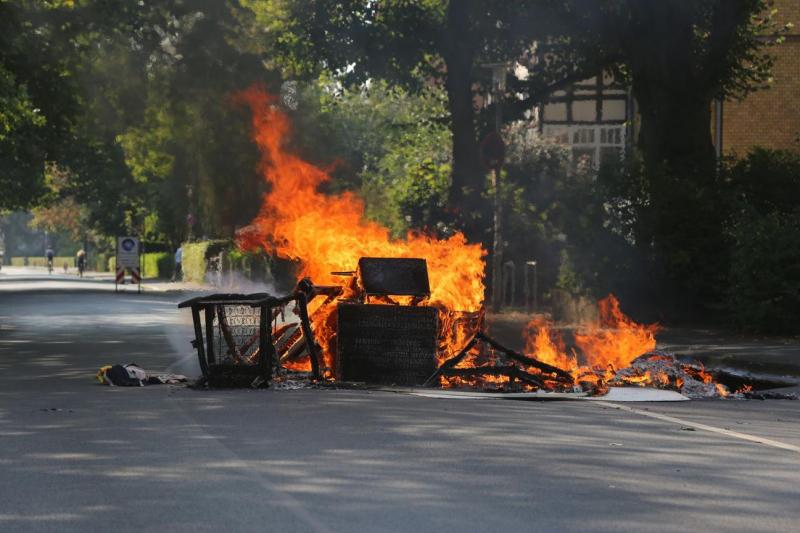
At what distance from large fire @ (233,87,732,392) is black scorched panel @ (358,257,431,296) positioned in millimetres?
375

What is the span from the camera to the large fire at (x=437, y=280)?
15.3 meters

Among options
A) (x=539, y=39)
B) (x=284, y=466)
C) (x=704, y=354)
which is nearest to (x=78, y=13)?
(x=539, y=39)

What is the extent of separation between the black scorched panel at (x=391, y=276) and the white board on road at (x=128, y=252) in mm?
39169

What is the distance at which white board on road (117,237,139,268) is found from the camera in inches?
2087

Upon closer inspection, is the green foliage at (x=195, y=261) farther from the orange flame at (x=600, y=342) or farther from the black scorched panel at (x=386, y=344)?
the black scorched panel at (x=386, y=344)

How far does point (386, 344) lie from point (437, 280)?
2060 millimetres

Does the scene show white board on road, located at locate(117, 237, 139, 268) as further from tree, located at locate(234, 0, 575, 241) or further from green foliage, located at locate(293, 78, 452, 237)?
tree, located at locate(234, 0, 575, 241)

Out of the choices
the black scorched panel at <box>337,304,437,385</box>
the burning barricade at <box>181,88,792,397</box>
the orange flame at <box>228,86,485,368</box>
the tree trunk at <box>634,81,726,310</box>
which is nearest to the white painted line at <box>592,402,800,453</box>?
the burning barricade at <box>181,88,792,397</box>

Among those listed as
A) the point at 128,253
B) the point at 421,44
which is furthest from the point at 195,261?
the point at 421,44

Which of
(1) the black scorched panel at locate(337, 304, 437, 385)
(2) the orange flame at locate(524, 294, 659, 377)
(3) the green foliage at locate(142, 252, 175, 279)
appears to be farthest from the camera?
(3) the green foliage at locate(142, 252, 175, 279)

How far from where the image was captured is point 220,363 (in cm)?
1491

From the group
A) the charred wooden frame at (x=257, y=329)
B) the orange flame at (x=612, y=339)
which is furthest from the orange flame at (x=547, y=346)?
the charred wooden frame at (x=257, y=329)

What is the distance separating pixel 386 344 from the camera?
1497 centimetres

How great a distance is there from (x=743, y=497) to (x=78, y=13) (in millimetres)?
32462
